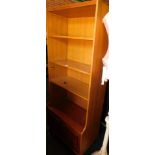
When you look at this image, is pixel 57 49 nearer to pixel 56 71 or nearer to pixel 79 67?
pixel 56 71

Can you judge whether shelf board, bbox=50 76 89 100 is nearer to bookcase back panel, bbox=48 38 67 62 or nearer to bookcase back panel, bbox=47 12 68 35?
bookcase back panel, bbox=48 38 67 62

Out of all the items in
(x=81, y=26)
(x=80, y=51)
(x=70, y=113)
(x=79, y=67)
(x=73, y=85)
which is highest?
(x=81, y=26)

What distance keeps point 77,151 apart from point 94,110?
1.65 feet

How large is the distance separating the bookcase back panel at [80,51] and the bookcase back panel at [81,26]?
0.11 metres

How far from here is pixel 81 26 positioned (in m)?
2.00

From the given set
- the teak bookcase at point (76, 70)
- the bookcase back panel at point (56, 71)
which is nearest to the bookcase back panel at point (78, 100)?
the teak bookcase at point (76, 70)

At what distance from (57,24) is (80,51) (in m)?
0.47

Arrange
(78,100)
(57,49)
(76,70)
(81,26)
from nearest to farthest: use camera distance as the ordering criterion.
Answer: (76,70), (81,26), (57,49), (78,100)

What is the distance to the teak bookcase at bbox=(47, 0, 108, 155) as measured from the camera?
1.53 m

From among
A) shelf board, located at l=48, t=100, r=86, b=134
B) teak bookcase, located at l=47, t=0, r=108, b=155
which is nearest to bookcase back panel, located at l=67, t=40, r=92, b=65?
teak bookcase, located at l=47, t=0, r=108, b=155

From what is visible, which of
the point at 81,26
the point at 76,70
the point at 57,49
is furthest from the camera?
the point at 57,49

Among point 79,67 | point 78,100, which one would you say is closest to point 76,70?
point 79,67
